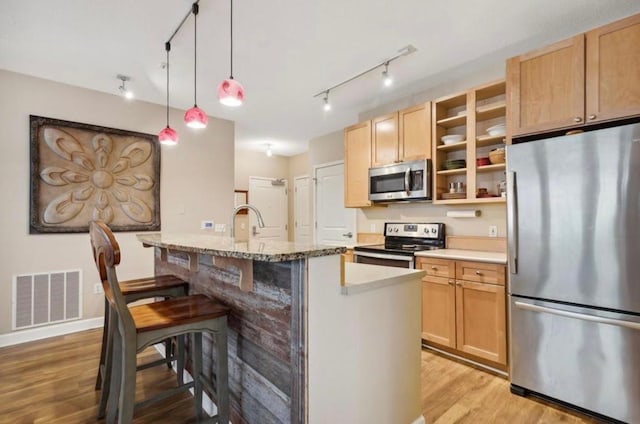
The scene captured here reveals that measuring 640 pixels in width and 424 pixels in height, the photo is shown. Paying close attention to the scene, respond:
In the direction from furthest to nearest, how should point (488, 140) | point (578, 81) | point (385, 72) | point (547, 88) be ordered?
point (385, 72), point (488, 140), point (547, 88), point (578, 81)

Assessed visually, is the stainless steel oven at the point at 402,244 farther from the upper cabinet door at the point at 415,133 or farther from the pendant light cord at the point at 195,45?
the pendant light cord at the point at 195,45

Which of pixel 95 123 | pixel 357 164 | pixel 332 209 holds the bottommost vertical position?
pixel 332 209

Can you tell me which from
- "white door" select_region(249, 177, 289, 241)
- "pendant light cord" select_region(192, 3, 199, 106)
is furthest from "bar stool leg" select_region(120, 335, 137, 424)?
"white door" select_region(249, 177, 289, 241)

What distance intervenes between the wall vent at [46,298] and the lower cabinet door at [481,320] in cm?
386

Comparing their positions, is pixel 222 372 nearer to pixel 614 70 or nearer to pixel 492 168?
pixel 492 168

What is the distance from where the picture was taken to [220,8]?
6.95 feet

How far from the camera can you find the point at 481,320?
2.47 meters

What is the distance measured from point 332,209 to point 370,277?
389 cm

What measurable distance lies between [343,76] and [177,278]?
2.46m

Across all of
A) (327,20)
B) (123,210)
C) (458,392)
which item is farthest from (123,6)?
(458,392)

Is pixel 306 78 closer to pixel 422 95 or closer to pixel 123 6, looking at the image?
pixel 422 95

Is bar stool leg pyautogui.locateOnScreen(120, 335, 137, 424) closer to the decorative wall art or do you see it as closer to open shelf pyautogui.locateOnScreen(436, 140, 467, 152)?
the decorative wall art

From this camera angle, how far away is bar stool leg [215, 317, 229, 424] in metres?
1.43

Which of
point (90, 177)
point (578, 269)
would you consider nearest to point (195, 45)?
point (90, 177)
